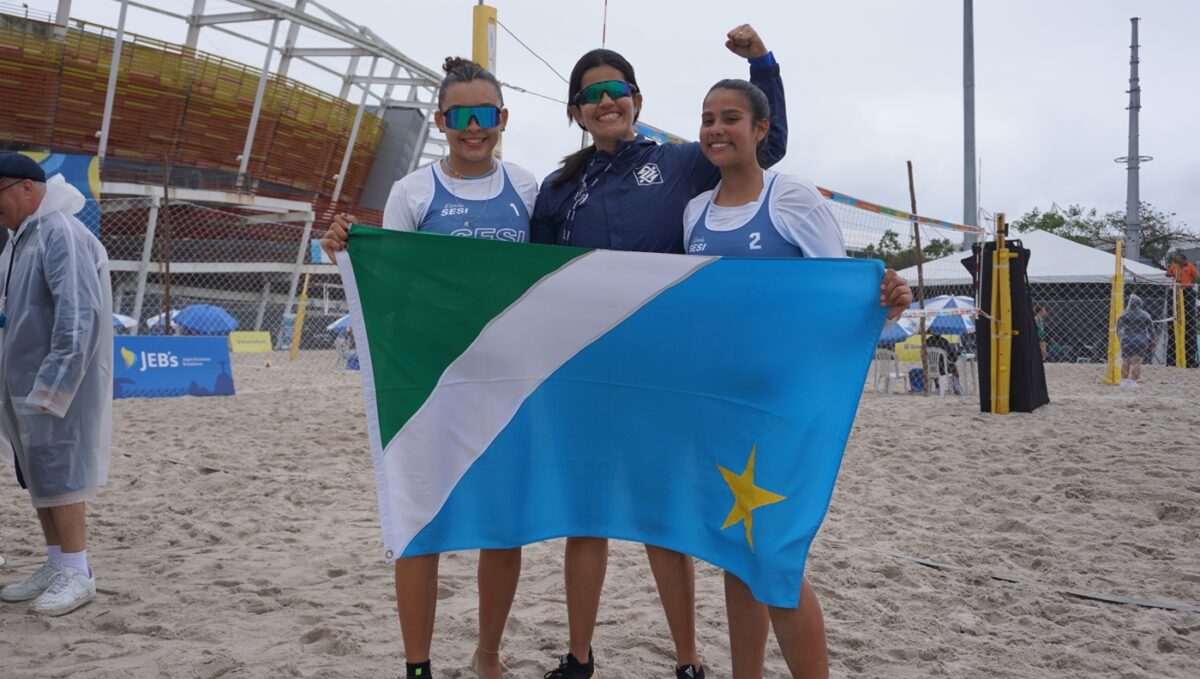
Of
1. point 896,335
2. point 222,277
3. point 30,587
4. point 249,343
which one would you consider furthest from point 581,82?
point 222,277

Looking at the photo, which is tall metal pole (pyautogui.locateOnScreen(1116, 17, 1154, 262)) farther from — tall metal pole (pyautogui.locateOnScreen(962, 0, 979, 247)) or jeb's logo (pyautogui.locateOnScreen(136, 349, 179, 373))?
jeb's logo (pyautogui.locateOnScreen(136, 349, 179, 373))

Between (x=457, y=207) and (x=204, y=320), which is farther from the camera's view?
(x=204, y=320)

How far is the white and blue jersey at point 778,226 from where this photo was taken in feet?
7.80

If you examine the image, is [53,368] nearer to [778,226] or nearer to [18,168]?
[18,168]

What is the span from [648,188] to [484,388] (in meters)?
0.76

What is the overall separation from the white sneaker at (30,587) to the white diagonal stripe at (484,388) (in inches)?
77.4

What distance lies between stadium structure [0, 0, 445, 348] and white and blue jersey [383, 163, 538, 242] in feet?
68.5

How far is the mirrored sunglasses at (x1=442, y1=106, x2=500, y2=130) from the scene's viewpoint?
2.66m

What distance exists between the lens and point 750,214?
7.98 feet

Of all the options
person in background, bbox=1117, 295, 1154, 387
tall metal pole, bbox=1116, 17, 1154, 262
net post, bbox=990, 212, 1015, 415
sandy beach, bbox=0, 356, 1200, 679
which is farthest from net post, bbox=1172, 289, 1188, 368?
tall metal pole, bbox=1116, 17, 1154, 262

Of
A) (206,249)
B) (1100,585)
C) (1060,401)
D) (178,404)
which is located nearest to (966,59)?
(1060,401)

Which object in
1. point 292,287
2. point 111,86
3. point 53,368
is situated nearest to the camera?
point 53,368

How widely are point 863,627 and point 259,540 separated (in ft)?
9.75

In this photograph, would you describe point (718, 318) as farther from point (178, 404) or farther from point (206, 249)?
point (206, 249)
